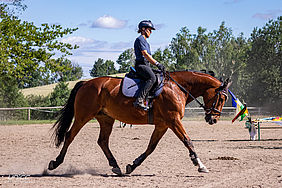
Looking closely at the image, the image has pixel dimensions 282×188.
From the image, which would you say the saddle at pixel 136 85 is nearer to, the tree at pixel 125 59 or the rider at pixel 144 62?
the rider at pixel 144 62

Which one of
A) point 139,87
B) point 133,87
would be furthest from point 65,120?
point 139,87

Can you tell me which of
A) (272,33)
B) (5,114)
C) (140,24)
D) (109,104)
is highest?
(272,33)

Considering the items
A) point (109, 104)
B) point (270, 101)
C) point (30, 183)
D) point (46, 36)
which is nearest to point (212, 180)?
point (109, 104)

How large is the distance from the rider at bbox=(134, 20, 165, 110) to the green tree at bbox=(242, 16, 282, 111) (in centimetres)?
4199

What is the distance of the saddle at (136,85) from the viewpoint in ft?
26.8

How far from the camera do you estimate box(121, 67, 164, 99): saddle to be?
8.17m

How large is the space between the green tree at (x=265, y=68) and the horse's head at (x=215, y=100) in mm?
41311

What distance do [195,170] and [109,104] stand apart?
7.42ft

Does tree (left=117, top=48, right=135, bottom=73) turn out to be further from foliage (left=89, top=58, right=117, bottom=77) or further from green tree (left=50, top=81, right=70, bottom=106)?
green tree (left=50, top=81, right=70, bottom=106)

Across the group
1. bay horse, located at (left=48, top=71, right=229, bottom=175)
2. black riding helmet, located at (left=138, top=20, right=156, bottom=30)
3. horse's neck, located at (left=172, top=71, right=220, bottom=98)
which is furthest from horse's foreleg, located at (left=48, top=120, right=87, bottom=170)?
black riding helmet, located at (left=138, top=20, right=156, bottom=30)

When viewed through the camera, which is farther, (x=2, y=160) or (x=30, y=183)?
(x=2, y=160)

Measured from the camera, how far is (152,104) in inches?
323

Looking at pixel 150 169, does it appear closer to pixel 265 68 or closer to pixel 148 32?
pixel 148 32

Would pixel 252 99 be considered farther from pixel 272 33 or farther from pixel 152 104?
pixel 152 104
